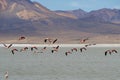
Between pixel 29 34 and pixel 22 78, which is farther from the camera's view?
pixel 29 34

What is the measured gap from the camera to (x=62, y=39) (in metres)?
181

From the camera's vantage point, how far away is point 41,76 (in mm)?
39500

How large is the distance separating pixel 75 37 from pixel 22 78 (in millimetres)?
152498

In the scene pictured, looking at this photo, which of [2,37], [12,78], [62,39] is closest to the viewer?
[12,78]

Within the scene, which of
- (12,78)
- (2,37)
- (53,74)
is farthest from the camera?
(2,37)

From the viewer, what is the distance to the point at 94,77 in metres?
38.5

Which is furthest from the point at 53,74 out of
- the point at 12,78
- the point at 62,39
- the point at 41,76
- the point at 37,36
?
the point at 37,36

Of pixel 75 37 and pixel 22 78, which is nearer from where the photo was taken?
pixel 22 78

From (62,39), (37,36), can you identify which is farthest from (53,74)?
(37,36)

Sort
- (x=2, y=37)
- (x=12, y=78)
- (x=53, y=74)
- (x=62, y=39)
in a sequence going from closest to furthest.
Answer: (x=12, y=78), (x=53, y=74), (x=62, y=39), (x=2, y=37)

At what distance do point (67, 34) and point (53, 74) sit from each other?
158 m

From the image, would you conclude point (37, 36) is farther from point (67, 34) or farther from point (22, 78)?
point (22, 78)

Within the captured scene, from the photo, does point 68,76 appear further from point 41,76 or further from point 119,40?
point 119,40

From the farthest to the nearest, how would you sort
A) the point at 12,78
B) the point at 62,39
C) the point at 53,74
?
the point at 62,39
the point at 53,74
the point at 12,78
